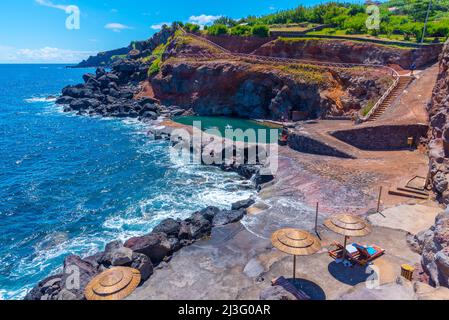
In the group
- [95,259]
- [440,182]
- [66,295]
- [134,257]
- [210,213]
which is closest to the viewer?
[66,295]

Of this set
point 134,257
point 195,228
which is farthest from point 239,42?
point 134,257

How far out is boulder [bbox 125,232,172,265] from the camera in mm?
17516

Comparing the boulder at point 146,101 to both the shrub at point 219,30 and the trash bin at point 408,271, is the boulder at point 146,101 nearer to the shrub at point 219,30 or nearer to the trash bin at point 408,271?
the shrub at point 219,30

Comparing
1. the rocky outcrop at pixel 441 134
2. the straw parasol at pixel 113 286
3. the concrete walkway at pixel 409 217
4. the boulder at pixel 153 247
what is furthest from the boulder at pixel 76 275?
the rocky outcrop at pixel 441 134

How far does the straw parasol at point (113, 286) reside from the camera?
1152 centimetres

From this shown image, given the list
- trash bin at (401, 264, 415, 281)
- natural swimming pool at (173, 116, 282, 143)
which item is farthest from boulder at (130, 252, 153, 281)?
natural swimming pool at (173, 116, 282, 143)

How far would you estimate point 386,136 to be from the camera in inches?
1169

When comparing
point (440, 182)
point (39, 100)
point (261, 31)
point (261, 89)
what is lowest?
point (440, 182)

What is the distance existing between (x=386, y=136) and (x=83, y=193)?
3107 centimetres

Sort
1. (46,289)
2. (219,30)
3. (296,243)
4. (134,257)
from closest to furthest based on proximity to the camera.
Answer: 1. (296,243)
2. (134,257)
3. (46,289)
4. (219,30)

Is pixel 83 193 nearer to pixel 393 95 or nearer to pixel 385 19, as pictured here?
pixel 393 95

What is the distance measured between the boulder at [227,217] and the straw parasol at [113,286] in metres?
9.30

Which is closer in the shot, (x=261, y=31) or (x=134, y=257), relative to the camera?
(x=134, y=257)

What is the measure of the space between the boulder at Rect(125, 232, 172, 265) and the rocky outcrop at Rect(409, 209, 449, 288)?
13.3m
